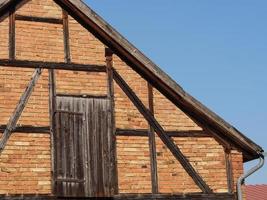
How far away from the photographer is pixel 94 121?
1200 centimetres

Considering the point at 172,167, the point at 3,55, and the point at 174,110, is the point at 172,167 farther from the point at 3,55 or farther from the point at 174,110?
the point at 3,55

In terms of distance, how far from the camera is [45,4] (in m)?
12.3

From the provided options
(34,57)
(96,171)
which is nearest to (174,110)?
(96,171)

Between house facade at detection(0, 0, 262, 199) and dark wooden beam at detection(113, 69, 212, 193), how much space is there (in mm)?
21

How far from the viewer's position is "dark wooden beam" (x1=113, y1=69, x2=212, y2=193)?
12.3 meters

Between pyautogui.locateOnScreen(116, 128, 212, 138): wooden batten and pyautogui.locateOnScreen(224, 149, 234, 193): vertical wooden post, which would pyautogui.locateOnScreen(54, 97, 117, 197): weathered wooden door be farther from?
pyautogui.locateOnScreen(224, 149, 234, 193): vertical wooden post

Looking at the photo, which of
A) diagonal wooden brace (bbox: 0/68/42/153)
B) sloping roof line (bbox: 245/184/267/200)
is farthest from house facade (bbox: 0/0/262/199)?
sloping roof line (bbox: 245/184/267/200)

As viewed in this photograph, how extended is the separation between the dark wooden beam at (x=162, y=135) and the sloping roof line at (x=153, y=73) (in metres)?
0.48

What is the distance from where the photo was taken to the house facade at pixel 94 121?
1139cm

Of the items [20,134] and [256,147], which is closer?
[20,134]

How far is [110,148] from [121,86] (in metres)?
1.38

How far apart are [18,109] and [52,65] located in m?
1.21

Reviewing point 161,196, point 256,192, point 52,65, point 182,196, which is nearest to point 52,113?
point 52,65

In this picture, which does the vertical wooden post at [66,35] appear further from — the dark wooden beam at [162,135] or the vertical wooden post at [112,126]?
the dark wooden beam at [162,135]
